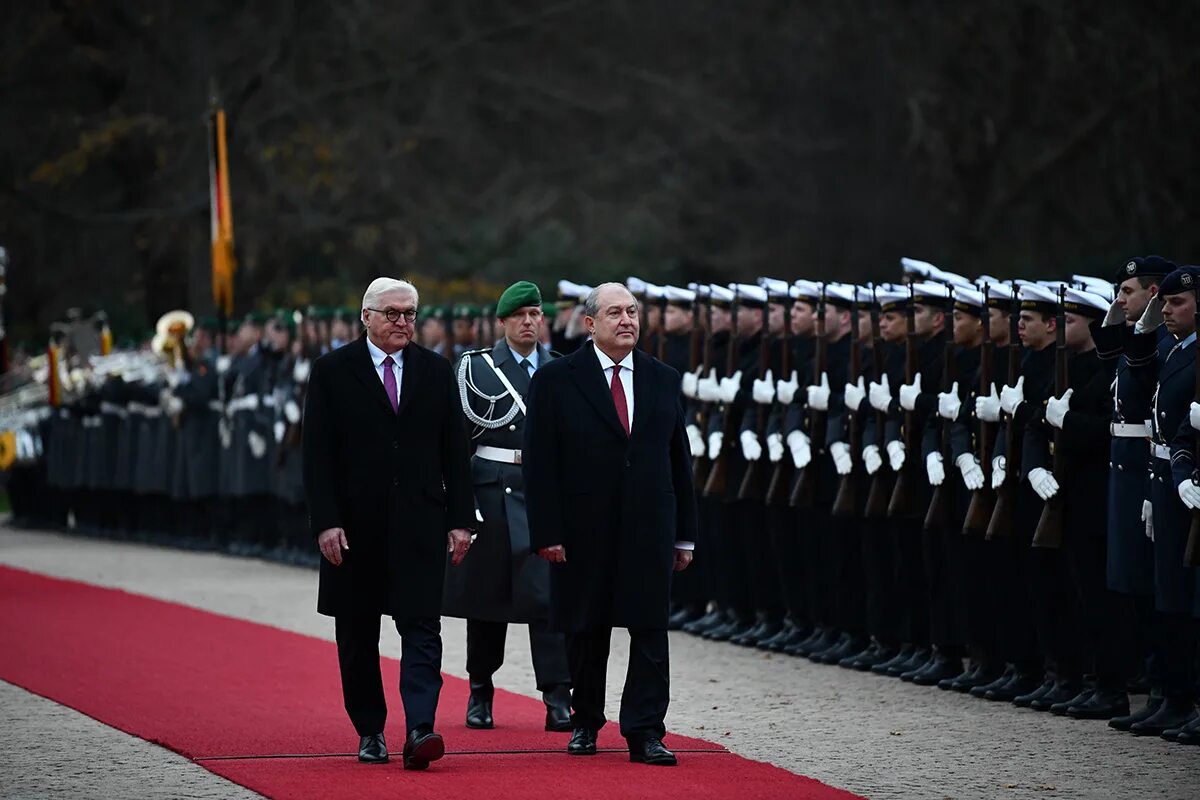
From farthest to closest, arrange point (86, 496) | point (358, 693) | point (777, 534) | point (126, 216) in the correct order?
point (126, 216)
point (86, 496)
point (777, 534)
point (358, 693)

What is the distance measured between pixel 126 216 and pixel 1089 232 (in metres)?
12.9

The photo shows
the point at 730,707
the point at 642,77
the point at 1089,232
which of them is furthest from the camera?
the point at 642,77

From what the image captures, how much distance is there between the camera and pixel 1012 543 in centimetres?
1164

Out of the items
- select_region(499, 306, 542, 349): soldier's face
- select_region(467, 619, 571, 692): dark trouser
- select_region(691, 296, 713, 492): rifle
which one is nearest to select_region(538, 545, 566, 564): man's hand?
select_region(467, 619, 571, 692): dark trouser

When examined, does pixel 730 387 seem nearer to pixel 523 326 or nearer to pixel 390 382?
pixel 523 326

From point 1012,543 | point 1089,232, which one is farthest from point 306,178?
point 1012,543

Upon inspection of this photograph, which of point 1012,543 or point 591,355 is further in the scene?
point 1012,543

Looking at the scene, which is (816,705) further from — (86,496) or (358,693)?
(86,496)

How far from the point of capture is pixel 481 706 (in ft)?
35.0

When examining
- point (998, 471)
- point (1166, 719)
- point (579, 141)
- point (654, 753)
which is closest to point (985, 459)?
point (998, 471)

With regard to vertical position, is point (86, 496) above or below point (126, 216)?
below

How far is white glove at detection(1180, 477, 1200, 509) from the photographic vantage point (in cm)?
962

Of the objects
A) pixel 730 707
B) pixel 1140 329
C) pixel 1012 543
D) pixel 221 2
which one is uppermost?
pixel 221 2

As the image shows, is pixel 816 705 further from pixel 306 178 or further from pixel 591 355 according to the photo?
pixel 306 178
